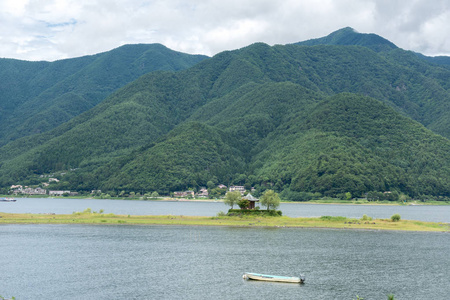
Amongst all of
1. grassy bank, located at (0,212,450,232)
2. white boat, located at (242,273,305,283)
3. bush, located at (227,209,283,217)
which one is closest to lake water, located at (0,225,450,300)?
white boat, located at (242,273,305,283)

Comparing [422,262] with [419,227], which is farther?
[419,227]

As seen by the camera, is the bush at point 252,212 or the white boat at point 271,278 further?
the bush at point 252,212

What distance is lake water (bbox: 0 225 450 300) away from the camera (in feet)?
201

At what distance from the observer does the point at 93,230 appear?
392 feet

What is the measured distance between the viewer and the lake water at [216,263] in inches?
2413

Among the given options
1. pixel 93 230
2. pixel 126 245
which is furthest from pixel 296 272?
pixel 93 230

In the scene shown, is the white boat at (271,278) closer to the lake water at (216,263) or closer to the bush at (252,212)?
the lake water at (216,263)

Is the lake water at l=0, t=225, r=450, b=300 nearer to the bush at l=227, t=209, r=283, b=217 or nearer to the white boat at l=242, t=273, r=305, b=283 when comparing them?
the white boat at l=242, t=273, r=305, b=283

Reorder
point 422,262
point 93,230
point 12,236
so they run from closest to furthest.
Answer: point 422,262 < point 12,236 < point 93,230

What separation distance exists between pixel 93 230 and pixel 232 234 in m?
33.2

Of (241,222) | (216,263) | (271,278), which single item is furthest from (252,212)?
(271,278)

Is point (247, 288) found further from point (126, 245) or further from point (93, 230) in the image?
point (93, 230)

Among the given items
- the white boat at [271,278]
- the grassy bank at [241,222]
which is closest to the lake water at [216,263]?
the white boat at [271,278]

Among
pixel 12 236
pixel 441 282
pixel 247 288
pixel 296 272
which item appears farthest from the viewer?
pixel 12 236
